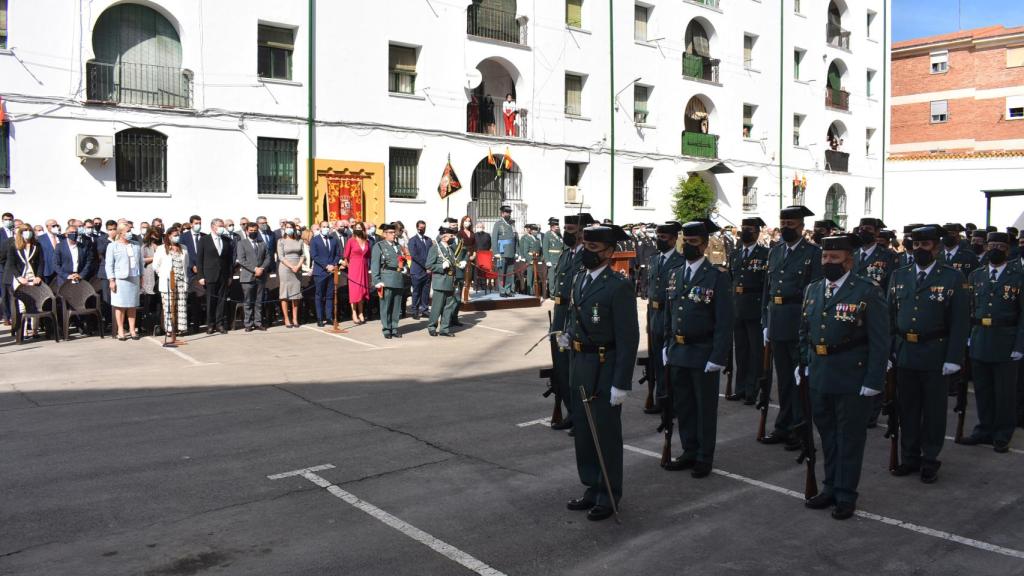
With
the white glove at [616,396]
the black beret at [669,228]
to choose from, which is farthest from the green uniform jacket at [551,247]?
the white glove at [616,396]

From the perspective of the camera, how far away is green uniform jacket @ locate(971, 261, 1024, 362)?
857cm

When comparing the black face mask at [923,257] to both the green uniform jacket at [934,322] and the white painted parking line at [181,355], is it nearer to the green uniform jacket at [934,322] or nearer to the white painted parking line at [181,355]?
the green uniform jacket at [934,322]

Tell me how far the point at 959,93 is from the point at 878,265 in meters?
46.3

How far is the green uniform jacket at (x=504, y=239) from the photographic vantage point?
22.6 metres

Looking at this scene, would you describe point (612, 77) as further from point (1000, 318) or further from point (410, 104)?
point (1000, 318)

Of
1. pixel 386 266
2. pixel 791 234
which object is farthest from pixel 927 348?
pixel 386 266

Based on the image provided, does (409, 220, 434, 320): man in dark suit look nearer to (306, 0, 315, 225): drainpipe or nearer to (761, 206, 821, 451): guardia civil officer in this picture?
(306, 0, 315, 225): drainpipe

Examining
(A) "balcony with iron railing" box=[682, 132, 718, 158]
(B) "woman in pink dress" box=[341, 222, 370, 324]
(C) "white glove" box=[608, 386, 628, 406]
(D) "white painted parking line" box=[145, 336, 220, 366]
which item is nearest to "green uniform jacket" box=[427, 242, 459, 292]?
(B) "woman in pink dress" box=[341, 222, 370, 324]

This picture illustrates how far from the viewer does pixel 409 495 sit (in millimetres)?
6664

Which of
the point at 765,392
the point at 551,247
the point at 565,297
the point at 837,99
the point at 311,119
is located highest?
the point at 837,99

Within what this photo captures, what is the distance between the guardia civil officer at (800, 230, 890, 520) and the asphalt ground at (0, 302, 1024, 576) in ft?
1.09

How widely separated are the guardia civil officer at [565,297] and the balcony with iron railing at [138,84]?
13941 mm

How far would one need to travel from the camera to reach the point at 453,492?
6.75 metres

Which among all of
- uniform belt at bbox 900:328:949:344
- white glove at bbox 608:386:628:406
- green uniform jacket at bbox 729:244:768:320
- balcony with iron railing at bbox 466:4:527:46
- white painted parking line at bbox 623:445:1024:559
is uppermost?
balcony with iron railing at bbox 466:4:527:46
